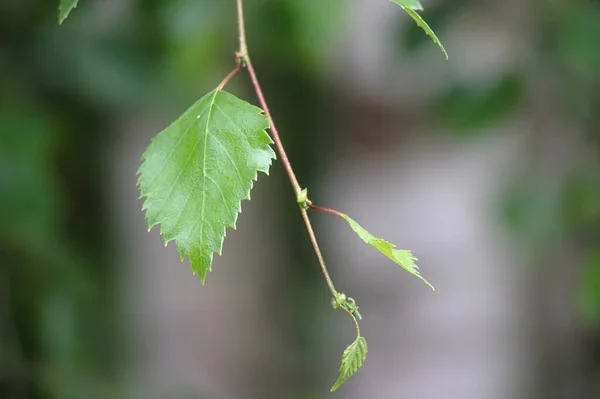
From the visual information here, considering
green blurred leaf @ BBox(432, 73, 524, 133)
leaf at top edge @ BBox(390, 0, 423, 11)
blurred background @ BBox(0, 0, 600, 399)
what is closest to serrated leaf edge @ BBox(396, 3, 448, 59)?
leaf at top edge @ BBox(390, 0, 423, 11)

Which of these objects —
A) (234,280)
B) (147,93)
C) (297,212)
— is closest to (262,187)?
(297,212)

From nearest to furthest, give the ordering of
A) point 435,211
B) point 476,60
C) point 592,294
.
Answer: point 592,294 → point 476,60 → point 435,211

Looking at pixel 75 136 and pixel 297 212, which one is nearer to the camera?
pixel 75 136

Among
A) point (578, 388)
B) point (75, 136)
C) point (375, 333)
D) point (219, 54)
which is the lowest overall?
point (375, 333)

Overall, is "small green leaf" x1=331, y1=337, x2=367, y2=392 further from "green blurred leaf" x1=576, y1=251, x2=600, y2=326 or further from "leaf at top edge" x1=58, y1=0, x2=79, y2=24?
"green blurred leaf" x1=576, y1=251, x2=600, y2=326

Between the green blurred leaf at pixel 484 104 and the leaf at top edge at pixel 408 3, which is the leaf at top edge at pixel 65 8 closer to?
Result: the leaf at top edge at pixel 408 3

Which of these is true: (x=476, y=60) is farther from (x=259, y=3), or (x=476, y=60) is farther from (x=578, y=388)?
(x=578, y=388)
